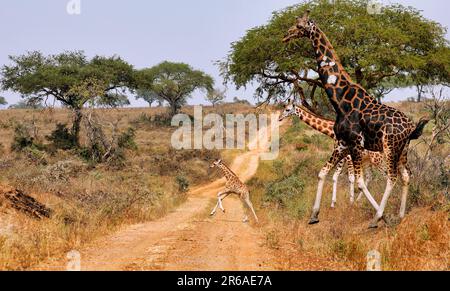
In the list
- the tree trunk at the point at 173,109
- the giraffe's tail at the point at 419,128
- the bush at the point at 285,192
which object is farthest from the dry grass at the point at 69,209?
the tree trunk at the point at 173,109

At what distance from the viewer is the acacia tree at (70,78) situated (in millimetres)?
43691

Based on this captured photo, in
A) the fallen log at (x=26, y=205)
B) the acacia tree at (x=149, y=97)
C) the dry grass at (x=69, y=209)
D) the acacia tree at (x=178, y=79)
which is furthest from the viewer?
the acacia tree at (x=149, y=97)

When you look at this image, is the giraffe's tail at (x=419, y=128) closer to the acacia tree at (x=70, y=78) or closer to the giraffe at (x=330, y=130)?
the giraffe at (x=330, y=130)

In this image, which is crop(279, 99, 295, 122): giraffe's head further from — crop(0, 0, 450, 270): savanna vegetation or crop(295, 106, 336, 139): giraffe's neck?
crop(0, 0, 450, 270): savanna vegetation

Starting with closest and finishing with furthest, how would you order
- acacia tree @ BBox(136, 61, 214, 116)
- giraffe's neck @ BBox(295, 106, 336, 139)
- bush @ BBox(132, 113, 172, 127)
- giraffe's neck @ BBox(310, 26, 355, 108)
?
giraffe's neck @ BBox(310, 26, 355, 108) < giraffe's neck @ BBox(295, 106, 336, 139) < bush @ BBox(132, 113, 172, 127) < acacia tree @ BBox(136, 61, 214, 116)

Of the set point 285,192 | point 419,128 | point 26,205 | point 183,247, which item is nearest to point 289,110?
point 419,128

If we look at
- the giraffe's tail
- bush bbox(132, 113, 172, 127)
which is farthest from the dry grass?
bush bbox(132, 113, 172, 127)

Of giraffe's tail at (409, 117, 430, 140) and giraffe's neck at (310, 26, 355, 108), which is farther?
giraffe's neck at (310, 26, 355, 108)

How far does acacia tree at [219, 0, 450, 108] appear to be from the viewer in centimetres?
2164

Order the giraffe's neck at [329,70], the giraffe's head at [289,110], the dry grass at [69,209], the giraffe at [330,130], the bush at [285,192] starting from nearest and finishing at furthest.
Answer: the dry grass at [69,209] → the giraffe's neck at [329,70] → the giraffe at [330,130] → the giraffe's head at [289,110] → the bush at [285,192]

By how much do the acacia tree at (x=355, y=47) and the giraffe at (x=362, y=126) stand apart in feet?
26.3

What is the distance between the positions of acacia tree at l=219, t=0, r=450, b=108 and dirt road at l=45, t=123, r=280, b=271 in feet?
28.4

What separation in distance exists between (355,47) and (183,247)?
1478cm

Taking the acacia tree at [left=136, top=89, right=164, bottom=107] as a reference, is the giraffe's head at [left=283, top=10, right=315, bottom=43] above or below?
below
